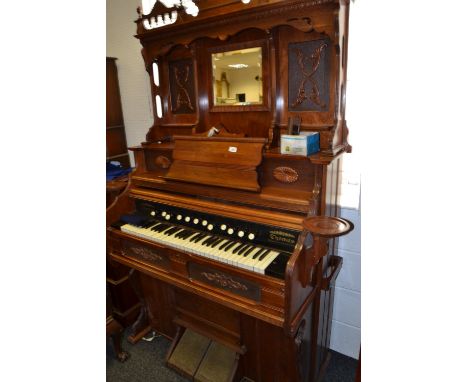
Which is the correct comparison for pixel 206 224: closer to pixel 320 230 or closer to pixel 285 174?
pixel 285 174

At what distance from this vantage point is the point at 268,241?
1.55 metres

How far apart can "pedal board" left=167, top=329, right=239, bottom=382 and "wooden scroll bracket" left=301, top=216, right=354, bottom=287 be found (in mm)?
990

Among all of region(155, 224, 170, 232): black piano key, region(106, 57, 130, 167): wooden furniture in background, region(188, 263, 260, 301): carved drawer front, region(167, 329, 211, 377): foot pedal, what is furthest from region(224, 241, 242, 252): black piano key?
region(106, 57, 130, 167): wooden furniture in background

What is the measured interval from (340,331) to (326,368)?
0.27m

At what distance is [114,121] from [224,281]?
7.87ft

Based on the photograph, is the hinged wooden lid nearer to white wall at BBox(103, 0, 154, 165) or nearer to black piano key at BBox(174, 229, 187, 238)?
black piano key at BBox(174, 229, 187, 238)

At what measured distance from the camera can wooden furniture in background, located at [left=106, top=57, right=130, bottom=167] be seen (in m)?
3.05

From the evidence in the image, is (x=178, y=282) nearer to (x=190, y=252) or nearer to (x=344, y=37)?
(x=190, y=252)

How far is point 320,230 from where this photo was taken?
1225mm

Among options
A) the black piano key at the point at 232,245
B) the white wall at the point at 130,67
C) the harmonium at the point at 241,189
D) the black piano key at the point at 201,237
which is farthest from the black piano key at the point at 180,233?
the white wall at the point at 130,67

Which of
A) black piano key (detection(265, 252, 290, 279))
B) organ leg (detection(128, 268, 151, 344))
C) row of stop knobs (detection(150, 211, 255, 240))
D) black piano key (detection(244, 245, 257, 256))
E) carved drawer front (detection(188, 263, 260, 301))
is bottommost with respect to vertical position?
organ leg (detection(128, 268, 151, 344))

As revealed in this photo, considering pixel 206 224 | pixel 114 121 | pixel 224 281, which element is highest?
pixel 114 121

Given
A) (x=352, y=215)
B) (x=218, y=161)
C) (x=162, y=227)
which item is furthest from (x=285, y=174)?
(x=162, y=227)

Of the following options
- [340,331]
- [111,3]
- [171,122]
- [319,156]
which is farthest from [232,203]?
[111,3]
